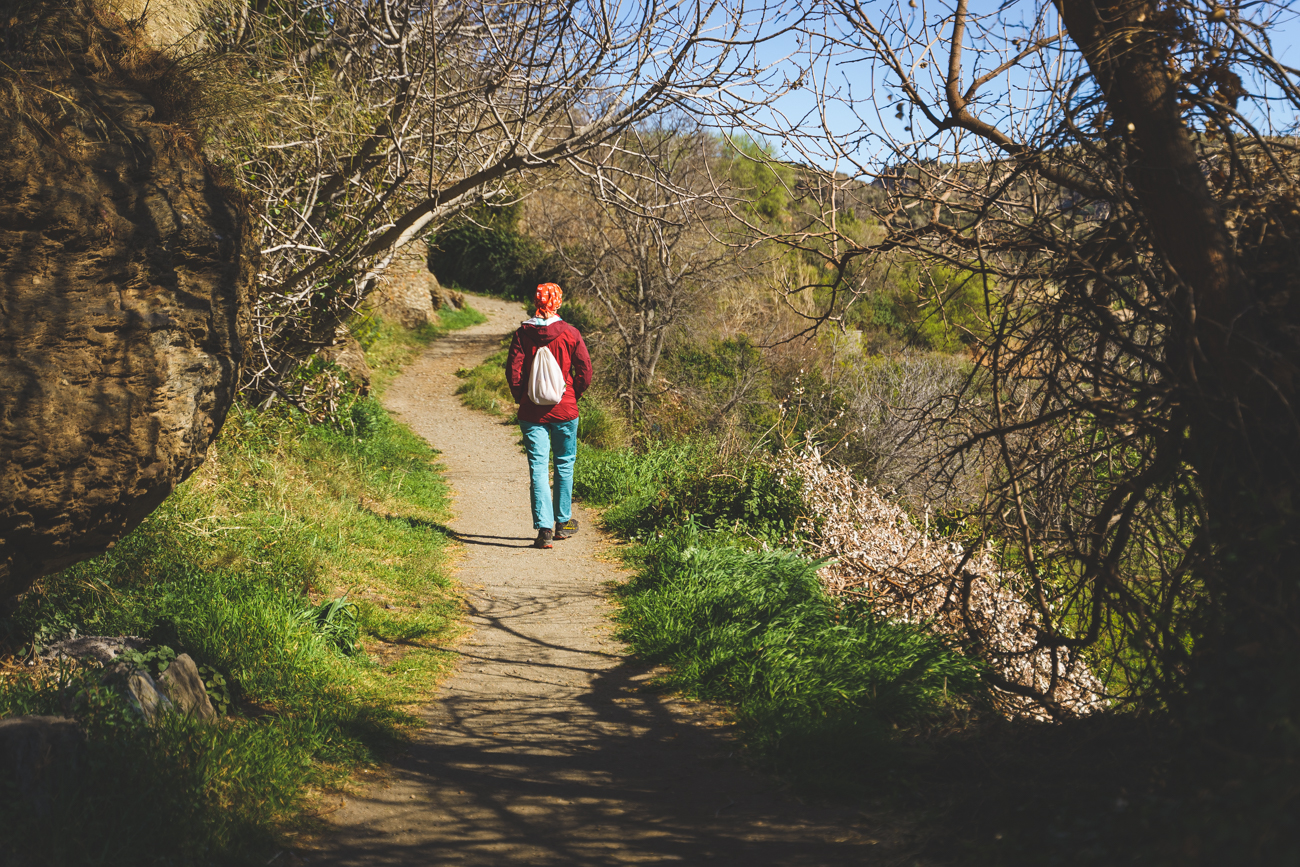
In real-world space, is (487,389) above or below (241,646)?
above

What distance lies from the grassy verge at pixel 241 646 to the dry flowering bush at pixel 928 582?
109 inches

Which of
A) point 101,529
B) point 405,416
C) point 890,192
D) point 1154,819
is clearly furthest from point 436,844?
point 405,416

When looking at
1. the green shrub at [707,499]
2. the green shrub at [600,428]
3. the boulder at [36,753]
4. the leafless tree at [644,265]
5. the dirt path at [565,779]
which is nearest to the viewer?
the boulder at [36,753]

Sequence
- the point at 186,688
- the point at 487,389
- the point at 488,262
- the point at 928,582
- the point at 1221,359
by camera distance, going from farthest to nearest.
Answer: the point at 488,262, the point at 487,389, the point at 928,582, the point at 186,688, the point at 1221,359

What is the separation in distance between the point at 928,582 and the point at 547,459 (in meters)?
3.21

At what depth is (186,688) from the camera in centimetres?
367

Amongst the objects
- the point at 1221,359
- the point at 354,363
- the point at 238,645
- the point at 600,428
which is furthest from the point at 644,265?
the point at 1221,359

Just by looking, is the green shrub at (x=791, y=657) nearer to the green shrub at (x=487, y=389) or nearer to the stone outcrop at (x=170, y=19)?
the stone outcrop at (x=170, y=19)

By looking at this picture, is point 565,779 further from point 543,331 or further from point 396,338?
point 396,338

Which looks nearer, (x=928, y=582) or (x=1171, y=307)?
(x=1171, y=307)

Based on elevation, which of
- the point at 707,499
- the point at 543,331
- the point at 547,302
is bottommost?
the point at 707,499

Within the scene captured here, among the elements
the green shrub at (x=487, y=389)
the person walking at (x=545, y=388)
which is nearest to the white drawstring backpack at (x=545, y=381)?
the person walking at (x=545, y=388)

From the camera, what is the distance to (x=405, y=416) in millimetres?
→ 13406

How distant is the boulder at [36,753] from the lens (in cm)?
272
